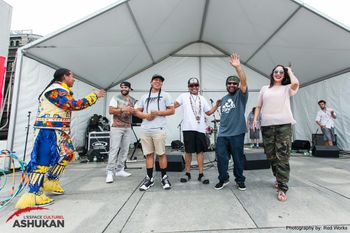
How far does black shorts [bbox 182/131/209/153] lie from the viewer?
2449 millimetres

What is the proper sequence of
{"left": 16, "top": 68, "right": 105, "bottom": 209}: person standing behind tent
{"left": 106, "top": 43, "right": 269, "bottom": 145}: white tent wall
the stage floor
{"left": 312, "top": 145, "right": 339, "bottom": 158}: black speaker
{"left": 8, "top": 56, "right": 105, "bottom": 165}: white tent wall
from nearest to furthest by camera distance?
the stage floor < {"left": 16, "top": 68, "right": 105, "bottom": 209}: person standing behind tent < {"left": 8, "top": 56, "right": 105, "bottom": 165}: white tent wall < {"left": 312, "top": 145, "right": 339, "bottom": 158}: black speaker < {"left": 106, "top": 43, "right": 269, "bottom": 145}: white tent wall

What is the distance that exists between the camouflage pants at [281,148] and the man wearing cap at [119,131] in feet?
6.70

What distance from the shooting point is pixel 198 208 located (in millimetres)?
1663

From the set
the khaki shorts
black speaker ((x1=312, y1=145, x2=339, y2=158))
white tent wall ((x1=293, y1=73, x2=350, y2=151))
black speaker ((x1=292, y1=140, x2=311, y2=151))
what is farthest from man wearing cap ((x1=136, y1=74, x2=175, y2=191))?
white tent wall ((x1=293, y1=73, x2=350, y2=151))

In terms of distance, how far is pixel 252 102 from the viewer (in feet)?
25.7

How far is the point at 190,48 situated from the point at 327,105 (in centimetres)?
596

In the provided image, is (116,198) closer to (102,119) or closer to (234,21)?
(102,119)

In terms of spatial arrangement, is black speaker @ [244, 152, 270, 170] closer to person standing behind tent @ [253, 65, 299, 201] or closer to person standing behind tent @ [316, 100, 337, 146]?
person standing behind tent @ [253, 65, 299, 201]

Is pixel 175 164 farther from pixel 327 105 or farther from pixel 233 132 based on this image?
pixel 327 105

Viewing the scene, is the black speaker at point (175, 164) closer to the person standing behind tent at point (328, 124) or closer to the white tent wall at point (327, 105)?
the person standing behind tent at point (328, 124)

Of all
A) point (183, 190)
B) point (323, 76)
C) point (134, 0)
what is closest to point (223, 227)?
point (183, 190)

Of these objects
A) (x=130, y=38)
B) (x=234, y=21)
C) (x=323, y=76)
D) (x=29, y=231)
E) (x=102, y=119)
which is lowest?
(x=29, y=231)

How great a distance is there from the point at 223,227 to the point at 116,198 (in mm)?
1281

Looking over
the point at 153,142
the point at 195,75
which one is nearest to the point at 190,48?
the point at 195,75
